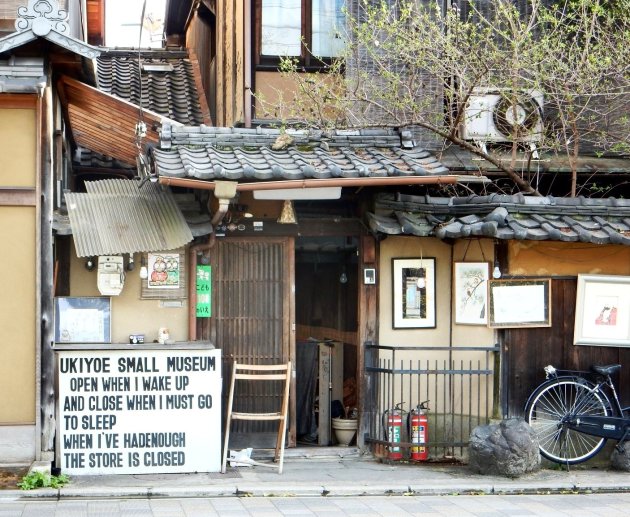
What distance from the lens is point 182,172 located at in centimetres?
1243

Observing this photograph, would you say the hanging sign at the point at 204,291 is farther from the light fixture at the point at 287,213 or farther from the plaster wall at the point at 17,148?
the plaster wall at the point at 17,148

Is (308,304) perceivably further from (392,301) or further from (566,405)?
(566,405)

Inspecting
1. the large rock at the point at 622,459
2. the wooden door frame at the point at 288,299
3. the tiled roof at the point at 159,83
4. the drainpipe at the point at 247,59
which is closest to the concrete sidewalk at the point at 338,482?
the large rock at the point at 622,459

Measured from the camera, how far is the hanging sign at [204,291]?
1379cm

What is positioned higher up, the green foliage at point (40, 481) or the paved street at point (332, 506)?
the green foliage at point (40, 481)

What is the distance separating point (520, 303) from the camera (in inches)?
546

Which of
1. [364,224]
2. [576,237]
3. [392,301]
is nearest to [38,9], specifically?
[364,224]

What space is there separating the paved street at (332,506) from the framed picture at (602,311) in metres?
2.82

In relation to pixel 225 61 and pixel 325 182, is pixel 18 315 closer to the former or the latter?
pixel 325 182

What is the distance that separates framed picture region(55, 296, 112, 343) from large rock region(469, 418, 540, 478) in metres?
5.21

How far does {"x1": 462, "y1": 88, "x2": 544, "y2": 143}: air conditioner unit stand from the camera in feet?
53.3

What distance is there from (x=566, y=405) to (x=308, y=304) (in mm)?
6333

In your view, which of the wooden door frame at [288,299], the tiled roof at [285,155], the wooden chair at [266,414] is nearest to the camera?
the tiled roof at [285,155]

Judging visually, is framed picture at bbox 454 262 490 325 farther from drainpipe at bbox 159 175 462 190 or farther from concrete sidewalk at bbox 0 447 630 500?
concrete sidewalk at bbox 0 447 630 500
